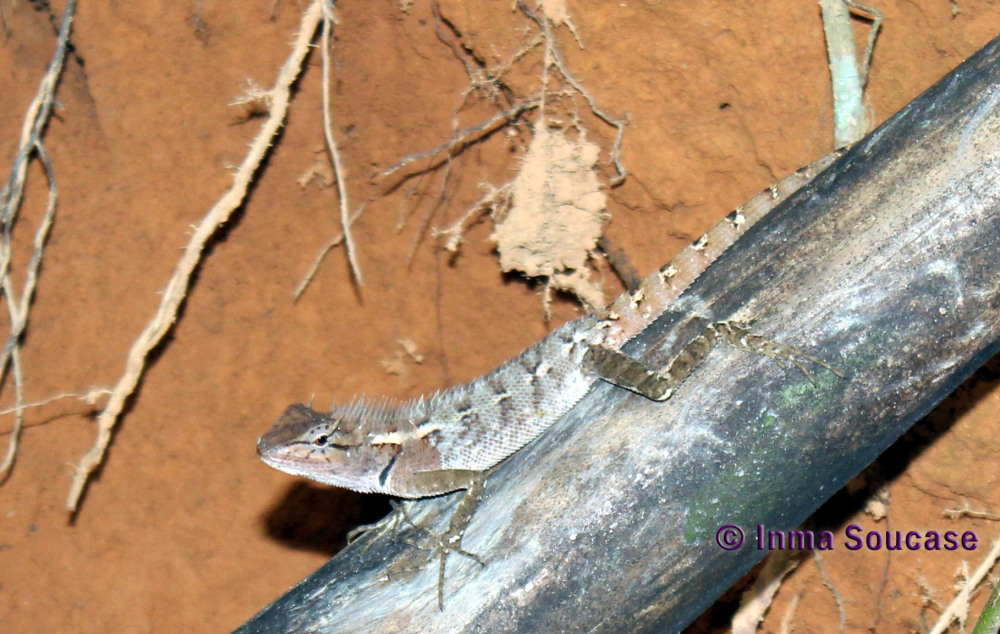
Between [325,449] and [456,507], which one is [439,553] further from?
→ [325,449]

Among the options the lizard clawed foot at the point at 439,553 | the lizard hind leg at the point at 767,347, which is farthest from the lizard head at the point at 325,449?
the lizard hind leg at the point at 767,347

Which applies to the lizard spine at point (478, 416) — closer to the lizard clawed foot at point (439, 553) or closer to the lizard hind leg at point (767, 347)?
the lizard clawed foot at point (439, 553)

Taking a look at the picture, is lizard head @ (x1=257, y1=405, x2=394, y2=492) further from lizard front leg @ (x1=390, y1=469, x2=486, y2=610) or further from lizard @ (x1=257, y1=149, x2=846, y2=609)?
lizard front leg @ (x1=390, y1=469, x2=486, y2=610)

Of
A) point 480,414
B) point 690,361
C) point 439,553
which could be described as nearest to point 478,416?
point 480,414

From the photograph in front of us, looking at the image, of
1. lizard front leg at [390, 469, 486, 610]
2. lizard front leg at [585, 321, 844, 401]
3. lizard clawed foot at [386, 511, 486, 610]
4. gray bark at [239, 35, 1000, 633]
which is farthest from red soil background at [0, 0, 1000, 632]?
lizard clawed foot at [386, 511, 486, 610]

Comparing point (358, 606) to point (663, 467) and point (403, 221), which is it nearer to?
point (663, 467)
